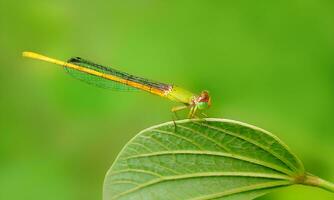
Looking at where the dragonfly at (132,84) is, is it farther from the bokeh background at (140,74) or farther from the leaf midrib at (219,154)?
the bokeh background at (140,74)

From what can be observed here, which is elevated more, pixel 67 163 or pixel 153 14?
pixel 153 14

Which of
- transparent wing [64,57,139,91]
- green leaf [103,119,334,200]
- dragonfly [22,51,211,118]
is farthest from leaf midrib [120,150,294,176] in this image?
transparent wing [64,57,139,91]

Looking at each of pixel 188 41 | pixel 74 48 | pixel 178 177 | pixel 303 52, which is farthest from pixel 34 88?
pixel 178 177

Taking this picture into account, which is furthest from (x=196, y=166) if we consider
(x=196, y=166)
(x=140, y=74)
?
(x=140, y=74)

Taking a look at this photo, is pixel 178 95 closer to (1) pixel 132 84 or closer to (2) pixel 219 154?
(1) pixel 132 84

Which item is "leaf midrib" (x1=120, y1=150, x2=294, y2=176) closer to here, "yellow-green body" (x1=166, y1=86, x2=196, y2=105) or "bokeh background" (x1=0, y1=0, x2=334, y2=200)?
"yellow-green body" (x1=166, y1=86, x2=196, y2=105)

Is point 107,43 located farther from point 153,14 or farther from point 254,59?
point 254,59

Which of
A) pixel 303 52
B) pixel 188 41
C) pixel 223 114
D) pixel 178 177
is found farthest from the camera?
pixel 188 41
